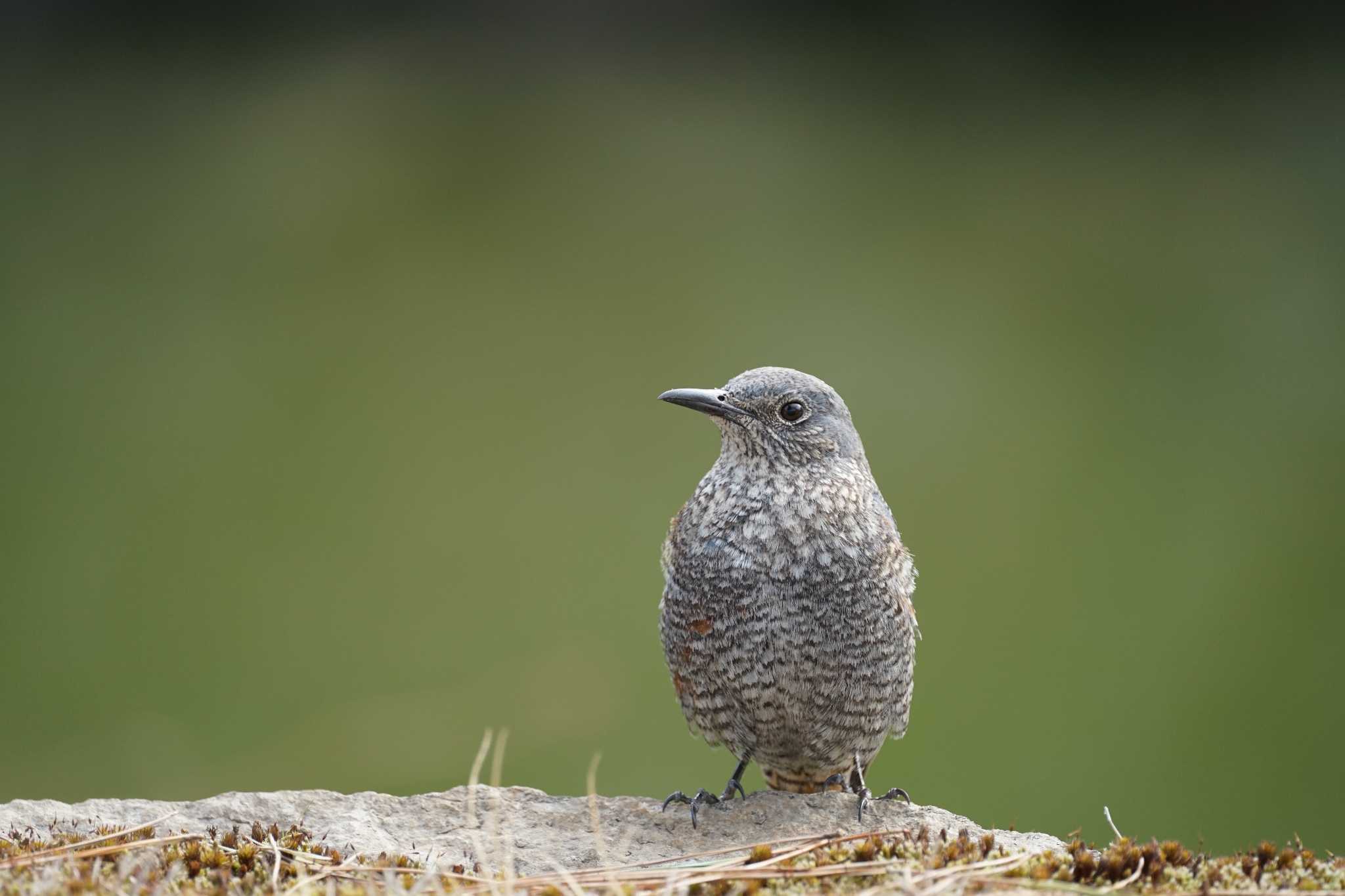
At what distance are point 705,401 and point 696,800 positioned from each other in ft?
3.53

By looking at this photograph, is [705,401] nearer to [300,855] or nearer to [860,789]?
[860,789]

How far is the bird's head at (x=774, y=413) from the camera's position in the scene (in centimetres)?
323

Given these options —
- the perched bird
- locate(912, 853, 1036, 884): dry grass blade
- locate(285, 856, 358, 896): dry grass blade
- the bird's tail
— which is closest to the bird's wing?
the perched bird

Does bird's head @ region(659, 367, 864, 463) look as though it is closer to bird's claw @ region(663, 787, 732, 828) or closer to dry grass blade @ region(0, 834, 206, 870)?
bird's claw @ region(663, 787, 732, 828)

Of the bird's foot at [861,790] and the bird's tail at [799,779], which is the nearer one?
the bird's foot at [861,790]

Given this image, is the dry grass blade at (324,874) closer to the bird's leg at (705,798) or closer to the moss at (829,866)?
the moss at (829,866)

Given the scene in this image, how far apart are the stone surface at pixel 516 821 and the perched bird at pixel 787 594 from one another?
103 mm

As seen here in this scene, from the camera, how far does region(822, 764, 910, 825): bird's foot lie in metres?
3.05

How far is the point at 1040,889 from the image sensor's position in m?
2.07

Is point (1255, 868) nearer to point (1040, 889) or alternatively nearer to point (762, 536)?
point (1040, 889)

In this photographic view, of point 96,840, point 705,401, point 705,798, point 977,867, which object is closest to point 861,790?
point 705,798

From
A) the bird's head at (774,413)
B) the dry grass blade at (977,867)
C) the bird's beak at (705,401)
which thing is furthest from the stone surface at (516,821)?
the bird's beak at (705,401)

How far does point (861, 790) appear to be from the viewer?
3322 millimetres

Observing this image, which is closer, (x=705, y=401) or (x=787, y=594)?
(x=787, y=594)
